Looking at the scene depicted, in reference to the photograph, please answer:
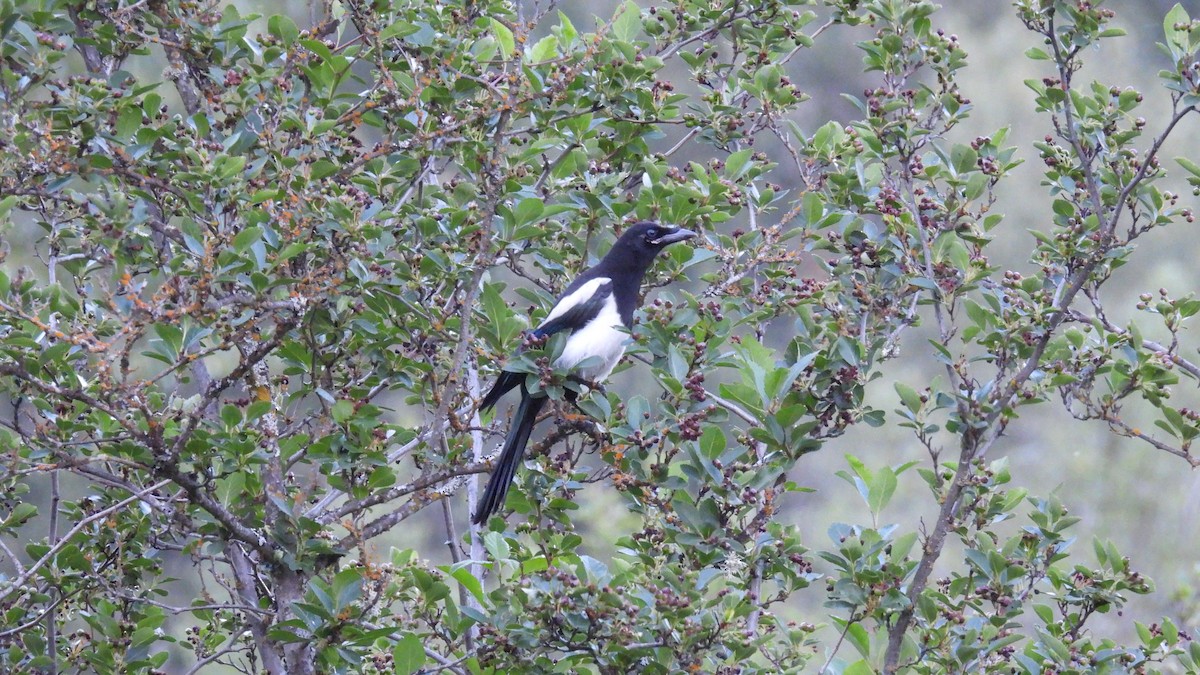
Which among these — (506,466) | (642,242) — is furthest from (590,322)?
(506,466)

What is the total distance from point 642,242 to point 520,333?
958 millimetres

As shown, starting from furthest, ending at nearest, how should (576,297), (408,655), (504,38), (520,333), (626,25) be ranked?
(576,297), (626,25), (504,38), (520,333), (408,655)

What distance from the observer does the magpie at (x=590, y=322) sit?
13.2ft

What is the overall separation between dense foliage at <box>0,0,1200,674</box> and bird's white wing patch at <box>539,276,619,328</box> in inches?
7.3

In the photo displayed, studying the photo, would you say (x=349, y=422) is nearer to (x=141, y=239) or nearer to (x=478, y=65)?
(x=141, y=239)

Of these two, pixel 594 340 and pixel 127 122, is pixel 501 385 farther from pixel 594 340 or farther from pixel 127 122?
pixel 127 122

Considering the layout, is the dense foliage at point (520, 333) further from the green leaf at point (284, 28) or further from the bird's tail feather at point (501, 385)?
the bird's tail feather at point (501, 385)

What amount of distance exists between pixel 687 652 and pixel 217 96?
6.83 ft

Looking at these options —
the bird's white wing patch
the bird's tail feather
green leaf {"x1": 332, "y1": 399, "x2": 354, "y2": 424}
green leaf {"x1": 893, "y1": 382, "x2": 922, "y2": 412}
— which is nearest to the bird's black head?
the bird's white wing patch

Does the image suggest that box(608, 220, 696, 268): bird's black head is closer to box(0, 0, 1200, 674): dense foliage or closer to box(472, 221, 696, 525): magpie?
box(472, 221, 696, 525): magpie

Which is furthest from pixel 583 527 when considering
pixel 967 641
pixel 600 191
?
pixel 967 641

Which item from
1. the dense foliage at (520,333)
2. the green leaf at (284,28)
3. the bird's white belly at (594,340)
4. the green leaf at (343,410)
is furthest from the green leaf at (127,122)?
the bird's white belly at (594,340)

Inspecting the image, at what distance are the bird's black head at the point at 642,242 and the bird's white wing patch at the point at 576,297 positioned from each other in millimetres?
229

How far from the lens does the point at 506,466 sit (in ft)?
13.2
